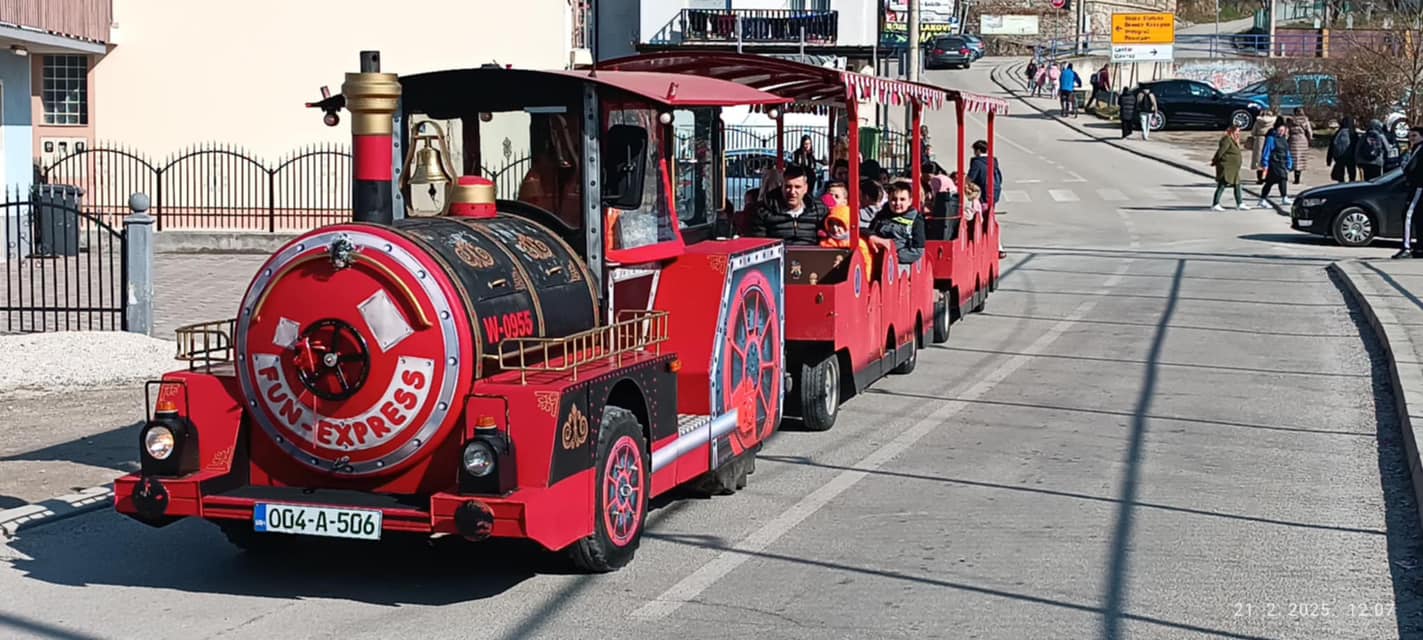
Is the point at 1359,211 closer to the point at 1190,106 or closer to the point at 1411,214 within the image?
the point at 1411,214

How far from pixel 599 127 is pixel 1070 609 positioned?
3.00 m

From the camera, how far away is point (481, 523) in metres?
6.64

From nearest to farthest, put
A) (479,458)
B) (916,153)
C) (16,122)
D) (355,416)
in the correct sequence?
1. (479,458)
2. (355,416)
3. (916,153)
4. (16,122)

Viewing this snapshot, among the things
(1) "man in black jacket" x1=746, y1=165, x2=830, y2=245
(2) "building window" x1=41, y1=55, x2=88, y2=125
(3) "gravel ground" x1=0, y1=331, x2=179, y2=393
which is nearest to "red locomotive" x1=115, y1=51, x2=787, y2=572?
(1) "man in black jacket" x1=746, y1=165, x2=830, y2=245

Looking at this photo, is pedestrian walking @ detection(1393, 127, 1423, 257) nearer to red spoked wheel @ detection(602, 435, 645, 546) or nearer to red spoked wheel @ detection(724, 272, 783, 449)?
red spoked wheel @ detection(724, 272, 783, 449)

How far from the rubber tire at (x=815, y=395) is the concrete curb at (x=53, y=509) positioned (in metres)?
4.21

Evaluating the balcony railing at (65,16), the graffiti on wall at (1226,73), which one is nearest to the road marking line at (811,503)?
the balcony railing at (65,16)

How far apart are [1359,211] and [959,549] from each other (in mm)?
19325

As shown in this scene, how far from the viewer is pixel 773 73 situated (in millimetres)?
11773

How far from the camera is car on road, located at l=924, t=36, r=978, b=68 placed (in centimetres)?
7138

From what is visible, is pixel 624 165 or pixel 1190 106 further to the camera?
pixel 1190 106

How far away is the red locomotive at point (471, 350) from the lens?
270 inches

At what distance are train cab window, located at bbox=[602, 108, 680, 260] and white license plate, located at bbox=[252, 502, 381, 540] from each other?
1.82m

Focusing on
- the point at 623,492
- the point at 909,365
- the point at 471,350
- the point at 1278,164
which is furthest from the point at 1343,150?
the point at 471,350
